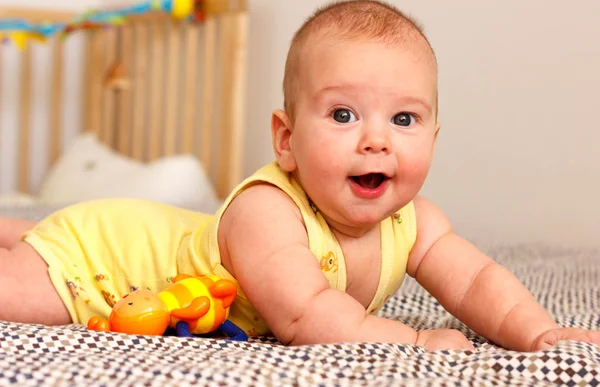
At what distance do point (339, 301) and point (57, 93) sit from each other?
293 cm

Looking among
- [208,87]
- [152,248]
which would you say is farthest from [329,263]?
[208,87]

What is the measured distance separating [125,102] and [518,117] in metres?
1.95

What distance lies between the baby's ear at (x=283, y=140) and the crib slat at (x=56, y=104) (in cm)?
272

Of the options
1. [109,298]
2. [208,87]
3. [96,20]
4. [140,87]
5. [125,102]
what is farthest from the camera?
[125,102]

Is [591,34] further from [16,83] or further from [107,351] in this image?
[16,83]

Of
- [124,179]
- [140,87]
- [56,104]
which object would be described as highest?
[140,87]

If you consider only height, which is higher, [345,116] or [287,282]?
[345,116]

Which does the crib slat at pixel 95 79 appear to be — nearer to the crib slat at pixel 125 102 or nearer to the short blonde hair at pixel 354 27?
the crib slat at pixel 125 102

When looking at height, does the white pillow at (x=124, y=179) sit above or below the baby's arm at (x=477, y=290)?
below

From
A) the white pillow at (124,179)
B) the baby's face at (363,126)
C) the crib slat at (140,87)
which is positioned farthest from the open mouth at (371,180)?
the crib slat at (140,87)

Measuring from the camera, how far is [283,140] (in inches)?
35.2

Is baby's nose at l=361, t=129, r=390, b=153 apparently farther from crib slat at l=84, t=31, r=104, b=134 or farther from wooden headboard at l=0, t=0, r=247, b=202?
crib slat at l=84, t=31, r=104, b=134

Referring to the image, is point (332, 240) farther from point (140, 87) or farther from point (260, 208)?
point (140, 87)

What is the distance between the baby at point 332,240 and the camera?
776 millimetres
